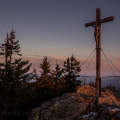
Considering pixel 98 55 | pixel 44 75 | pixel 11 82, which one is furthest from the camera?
pixel 44 75

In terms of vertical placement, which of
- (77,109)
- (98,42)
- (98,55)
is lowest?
(77,109)

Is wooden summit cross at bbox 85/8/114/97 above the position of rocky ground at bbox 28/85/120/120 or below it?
above

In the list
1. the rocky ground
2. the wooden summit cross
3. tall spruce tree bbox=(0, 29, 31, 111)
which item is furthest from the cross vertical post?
tall spruce tree bbox=(0, 29, 31, 111)

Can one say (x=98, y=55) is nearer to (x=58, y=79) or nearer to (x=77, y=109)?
(x=77, y=109)

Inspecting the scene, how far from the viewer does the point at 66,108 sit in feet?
40.1

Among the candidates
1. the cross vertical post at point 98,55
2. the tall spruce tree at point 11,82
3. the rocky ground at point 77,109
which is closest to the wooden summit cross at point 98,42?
the cross vertical post at point 98,55

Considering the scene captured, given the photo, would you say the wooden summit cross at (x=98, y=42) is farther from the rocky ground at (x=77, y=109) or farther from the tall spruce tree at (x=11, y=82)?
the tall spruce tree at (x=11, y=82)

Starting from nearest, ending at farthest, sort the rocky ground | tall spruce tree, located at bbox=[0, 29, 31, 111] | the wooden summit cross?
the rocky ground → the wooden summit cross → tall spruce tree, located at bbox=[0, 29, 31, 111]

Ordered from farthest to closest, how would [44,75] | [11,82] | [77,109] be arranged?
[44,75] → [11,82] → [77,109]

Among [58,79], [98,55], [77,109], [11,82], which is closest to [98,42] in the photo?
[98,55]

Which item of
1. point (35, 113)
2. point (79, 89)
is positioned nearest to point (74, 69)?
point (79, 89)

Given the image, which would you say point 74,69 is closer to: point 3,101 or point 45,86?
point 45,86

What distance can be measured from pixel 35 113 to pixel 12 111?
8.00 m

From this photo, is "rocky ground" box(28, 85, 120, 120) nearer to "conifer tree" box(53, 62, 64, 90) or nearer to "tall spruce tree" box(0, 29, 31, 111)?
"tall spruce tree" box(0, 29, 31, 111)
